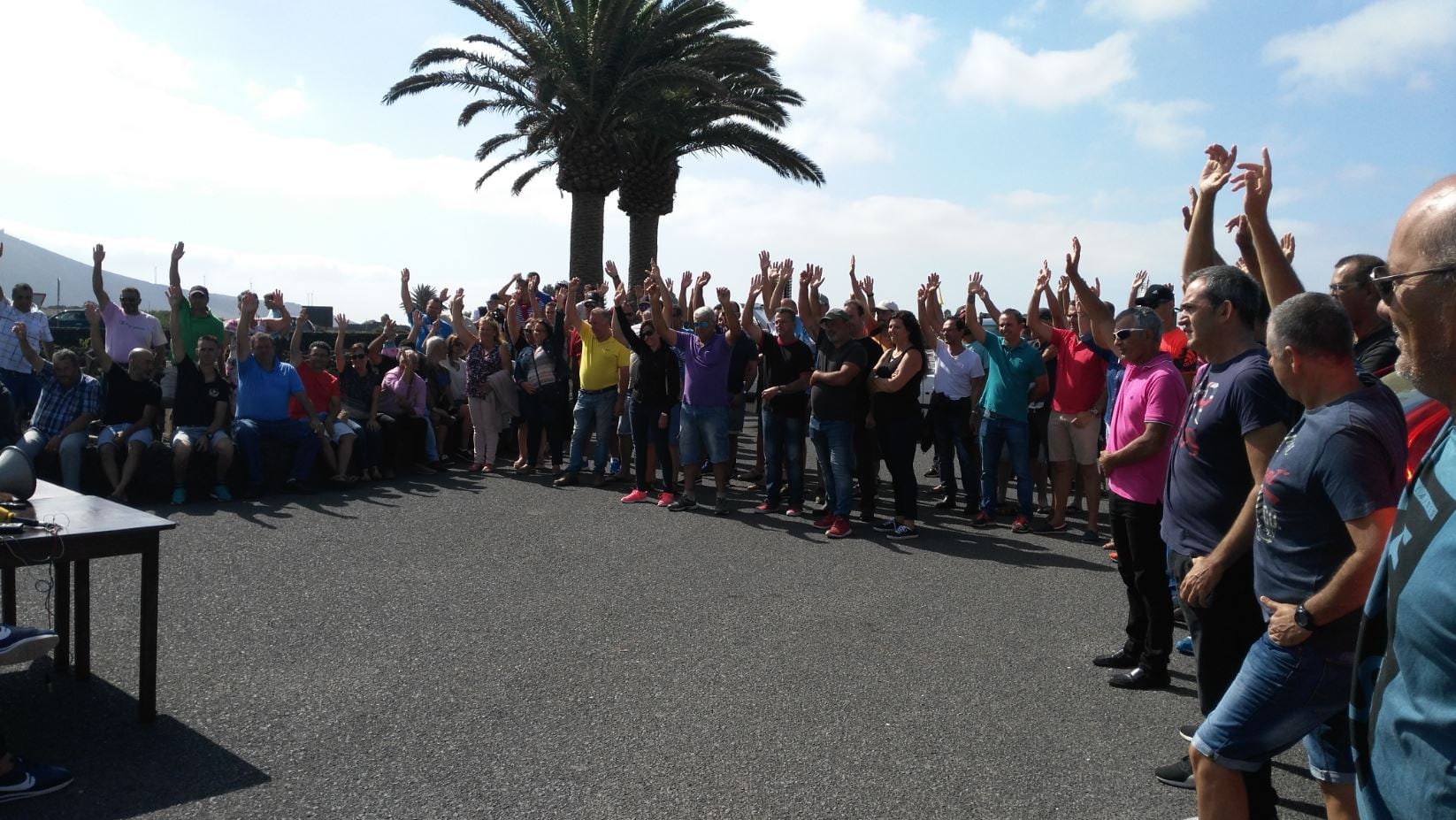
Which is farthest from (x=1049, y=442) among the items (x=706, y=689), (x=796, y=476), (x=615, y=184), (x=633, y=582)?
(x=615, y=184)

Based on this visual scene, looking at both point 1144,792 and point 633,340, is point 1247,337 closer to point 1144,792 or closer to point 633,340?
point 1144,792

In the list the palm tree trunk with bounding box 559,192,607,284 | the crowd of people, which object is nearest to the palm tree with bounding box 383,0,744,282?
the palm tree trunk with bounding box 559,192,607,284

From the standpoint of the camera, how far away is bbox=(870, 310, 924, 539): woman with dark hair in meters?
9.20

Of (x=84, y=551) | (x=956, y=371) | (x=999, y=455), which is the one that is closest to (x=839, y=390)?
(x=956, y=371)

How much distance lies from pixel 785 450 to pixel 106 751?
684 cm

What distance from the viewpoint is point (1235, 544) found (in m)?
3.29

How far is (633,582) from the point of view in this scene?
7.00m

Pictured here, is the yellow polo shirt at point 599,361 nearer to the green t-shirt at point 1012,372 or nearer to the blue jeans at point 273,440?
the blue jeans at point 273,440

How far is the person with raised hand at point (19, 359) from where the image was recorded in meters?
10.9

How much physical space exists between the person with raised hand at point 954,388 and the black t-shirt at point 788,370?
4.20 feet

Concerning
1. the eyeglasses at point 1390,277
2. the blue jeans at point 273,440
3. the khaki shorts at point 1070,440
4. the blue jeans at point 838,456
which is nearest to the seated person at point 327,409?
the blue jeans at point 273,440

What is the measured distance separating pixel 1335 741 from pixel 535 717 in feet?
9.94

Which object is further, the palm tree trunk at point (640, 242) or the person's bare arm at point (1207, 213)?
the palm tree trunk at point (640, 242)

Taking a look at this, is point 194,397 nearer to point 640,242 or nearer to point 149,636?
point 149,636
